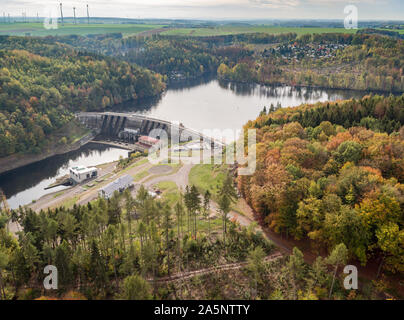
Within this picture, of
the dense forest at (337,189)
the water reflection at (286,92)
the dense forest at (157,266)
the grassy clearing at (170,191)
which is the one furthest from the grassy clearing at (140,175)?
the water reflection at (286,92)

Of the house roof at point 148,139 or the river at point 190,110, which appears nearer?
the river at point 190,110

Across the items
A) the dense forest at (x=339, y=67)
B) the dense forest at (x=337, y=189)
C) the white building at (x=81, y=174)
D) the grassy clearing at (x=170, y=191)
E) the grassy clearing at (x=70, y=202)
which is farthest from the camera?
the dense forest at (x=339, y=67)

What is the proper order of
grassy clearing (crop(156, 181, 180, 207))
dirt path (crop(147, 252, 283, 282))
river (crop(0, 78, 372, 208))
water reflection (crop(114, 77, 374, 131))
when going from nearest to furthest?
dirt path (crop(147, 252, 283, 282)) → grassy clearing (crop(156, 181, 180, 207)) → river (crop(0, 78, 372, 208)) → water reflection (crop(114, 77, 374, 131))

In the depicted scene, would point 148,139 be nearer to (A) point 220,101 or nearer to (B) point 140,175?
(B) point 140,175

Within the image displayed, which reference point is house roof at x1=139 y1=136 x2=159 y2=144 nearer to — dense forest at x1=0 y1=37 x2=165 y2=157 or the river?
the river

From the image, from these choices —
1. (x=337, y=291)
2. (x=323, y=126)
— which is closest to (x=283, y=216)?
(x=337, y=291)

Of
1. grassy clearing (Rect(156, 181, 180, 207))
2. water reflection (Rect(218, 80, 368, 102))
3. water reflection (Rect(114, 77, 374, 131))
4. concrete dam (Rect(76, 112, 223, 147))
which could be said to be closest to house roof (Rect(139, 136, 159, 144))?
concrete dam (Rect(76, 112, 223, 147))
